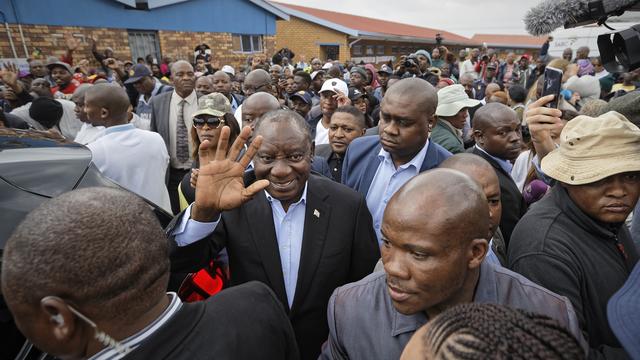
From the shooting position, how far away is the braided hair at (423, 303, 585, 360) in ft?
2.57

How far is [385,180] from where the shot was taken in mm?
2773

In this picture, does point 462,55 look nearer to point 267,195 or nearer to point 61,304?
point 267,195

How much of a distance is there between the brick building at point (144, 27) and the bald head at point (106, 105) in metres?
8.61

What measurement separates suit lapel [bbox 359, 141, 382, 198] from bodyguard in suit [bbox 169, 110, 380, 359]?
2.25 feet

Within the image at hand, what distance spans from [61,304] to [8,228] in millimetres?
973

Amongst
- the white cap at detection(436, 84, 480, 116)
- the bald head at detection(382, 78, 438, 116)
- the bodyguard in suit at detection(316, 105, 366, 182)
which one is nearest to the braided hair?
the bald head at detection(382, 78, 438, 116)

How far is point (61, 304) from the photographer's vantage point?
0.97 metres

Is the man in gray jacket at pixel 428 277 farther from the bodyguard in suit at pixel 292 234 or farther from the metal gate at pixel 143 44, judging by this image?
the metal gate at pixel 143 44

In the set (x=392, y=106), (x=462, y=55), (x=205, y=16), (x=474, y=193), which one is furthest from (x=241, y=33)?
(x=474, y=193)

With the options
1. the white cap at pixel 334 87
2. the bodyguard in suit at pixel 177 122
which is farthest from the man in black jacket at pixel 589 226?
the bodyguard in suit at pixel 177 122

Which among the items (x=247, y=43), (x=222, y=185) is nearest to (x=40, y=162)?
(x=222, y=185)

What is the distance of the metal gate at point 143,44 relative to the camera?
12.3 m

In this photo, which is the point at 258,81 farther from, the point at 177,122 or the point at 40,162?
the point at 40,162

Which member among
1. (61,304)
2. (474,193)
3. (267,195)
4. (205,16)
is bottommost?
(267,195)
